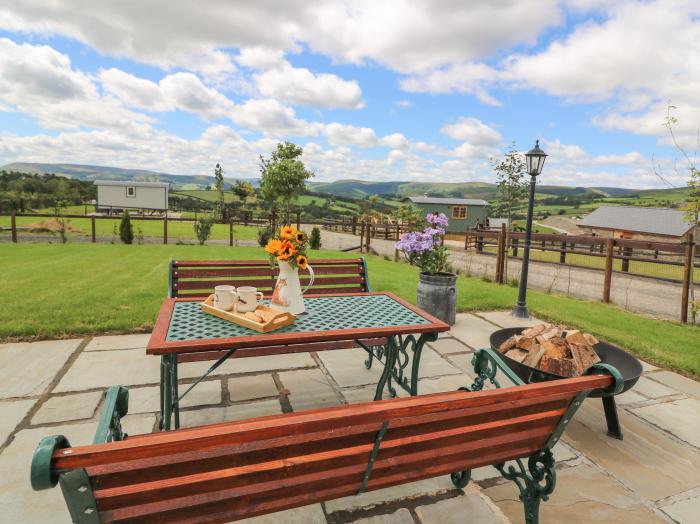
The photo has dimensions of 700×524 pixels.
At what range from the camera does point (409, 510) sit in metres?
2.01

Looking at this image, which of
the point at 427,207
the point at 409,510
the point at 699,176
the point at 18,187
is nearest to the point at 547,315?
the point at 699,176

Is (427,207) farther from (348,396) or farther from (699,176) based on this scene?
(348,396)

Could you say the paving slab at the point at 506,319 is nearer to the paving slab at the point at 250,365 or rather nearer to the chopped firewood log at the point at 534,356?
the chopped firewood log at the point at 534,356

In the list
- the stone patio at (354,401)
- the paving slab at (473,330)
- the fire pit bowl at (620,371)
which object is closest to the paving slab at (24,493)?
the stone patio at (354,401)

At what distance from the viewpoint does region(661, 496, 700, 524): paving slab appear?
2014mm

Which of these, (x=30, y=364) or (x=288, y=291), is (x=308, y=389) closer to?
(x=288, y=291)

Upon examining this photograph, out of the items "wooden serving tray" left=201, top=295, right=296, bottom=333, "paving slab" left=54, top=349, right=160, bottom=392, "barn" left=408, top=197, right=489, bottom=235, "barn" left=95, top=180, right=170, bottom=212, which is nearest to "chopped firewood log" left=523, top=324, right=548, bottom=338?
"wooden serving tray" left=201, top=295, right=296, bottom=333

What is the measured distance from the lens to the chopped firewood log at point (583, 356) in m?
2.91

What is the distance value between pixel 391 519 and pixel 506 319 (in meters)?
4.29

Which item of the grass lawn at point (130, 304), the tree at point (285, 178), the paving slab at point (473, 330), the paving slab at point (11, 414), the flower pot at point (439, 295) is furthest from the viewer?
the tree at point (285, 178)

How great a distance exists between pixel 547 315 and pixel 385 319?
13.9 ft

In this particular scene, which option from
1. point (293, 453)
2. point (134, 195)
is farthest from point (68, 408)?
point (134, 195)

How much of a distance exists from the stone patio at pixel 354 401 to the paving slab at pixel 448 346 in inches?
1.1

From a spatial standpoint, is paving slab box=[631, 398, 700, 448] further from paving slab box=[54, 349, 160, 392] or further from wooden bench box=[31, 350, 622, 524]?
paving slab box=[54, 349, 160, 392]
